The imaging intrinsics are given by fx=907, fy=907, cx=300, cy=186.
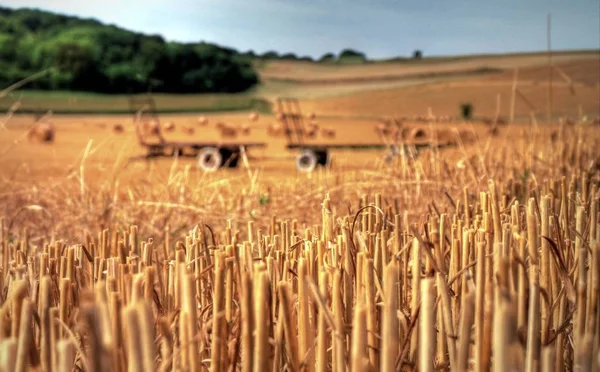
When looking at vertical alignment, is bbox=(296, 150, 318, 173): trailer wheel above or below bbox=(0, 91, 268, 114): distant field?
below

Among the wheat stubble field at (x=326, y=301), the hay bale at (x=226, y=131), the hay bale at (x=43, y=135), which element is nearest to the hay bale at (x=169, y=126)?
the hay bale at (x=226, y=131)

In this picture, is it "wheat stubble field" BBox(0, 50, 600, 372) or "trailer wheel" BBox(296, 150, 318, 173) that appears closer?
"wheat stubble field" BBox(0, 50, 600, 372)

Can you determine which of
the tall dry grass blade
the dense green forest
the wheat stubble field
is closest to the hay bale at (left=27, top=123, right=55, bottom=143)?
the dense green forest

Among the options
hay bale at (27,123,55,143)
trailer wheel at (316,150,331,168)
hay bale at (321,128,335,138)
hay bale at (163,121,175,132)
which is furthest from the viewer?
hay bale at (163,121,175,132)

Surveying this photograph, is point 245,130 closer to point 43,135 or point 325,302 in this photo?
point 43,135

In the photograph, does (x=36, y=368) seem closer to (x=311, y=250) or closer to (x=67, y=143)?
(x=311, y=250)

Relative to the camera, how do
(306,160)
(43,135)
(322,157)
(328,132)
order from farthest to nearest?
(43,135) → (328,132) → (322,157) → (306,160)

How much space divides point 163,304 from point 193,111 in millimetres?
23927

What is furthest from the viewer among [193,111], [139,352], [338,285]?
[193,111]

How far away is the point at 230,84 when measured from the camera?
75.2 feet

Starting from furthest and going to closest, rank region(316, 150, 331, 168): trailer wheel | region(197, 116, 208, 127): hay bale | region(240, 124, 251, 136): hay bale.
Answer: region(197, 116, 208, 127): hay bale
region(240, 124, 251, 136): hay bale
region(316, 150, 331, 168): trailer wheel

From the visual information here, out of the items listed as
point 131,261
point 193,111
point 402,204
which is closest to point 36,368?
point 131,261

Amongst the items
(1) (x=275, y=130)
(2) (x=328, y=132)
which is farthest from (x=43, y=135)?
(2) (x=328, y=132)

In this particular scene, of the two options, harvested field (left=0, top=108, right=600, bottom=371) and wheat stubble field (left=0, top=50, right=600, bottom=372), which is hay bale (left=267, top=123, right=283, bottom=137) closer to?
wheat stubble field (left=0, top=50, right=600, bottom=372)
